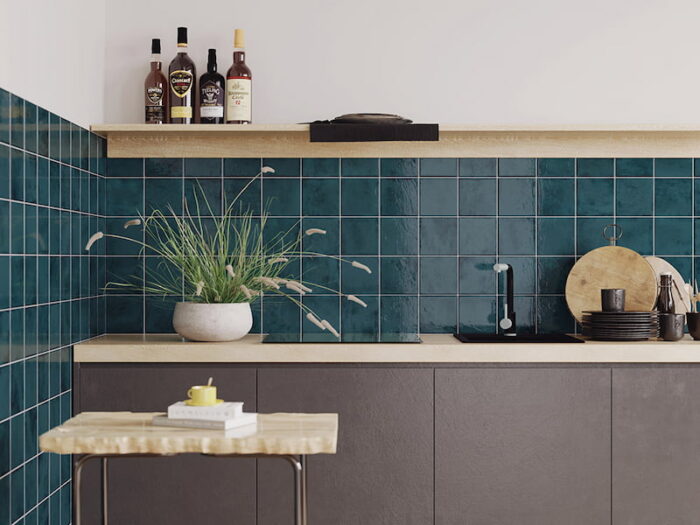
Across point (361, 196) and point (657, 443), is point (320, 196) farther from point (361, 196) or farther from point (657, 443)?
point (657, 443)

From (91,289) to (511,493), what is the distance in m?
1.94

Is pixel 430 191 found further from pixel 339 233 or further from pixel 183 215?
pixel 183 215

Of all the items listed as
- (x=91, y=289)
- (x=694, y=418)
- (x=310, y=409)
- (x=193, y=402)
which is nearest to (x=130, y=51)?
(x=91, y=289)

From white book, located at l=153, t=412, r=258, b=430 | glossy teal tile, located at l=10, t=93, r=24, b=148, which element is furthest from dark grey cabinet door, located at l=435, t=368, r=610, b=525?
glossy teal tile, located at l=10, t=93, r=24, b=148

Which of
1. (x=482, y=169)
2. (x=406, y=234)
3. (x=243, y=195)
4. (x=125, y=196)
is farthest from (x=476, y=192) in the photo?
(x=125, y=196)

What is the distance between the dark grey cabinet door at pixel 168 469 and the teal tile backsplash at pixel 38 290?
153 mm

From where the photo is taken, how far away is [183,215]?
11.7 ft

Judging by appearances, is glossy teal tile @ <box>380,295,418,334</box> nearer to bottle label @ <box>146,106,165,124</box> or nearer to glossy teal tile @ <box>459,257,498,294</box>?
glossy teal tile @ <box>459,257,498,294</box>

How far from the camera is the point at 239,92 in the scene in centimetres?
337

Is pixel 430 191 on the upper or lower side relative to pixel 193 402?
upper

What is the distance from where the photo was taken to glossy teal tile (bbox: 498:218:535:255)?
357cm

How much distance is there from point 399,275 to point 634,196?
3.70ft

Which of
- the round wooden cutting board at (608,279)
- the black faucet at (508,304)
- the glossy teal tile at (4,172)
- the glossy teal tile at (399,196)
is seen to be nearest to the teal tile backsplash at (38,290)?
the glossy teal tile at (4,172)

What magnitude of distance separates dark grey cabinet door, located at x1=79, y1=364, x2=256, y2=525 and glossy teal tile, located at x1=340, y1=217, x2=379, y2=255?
804 mm
